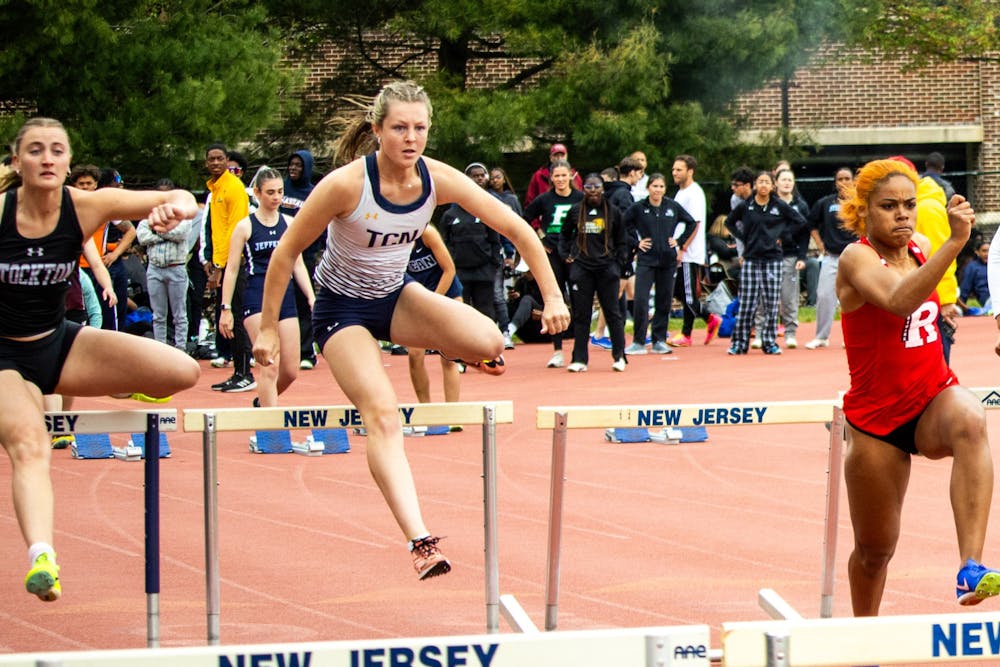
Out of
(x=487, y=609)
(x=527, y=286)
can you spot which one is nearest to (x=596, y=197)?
(x=527, y=286)

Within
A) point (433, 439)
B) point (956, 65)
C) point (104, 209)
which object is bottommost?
point (433, 439)

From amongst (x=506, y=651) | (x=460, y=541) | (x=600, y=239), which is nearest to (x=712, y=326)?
(x=600, y=239)

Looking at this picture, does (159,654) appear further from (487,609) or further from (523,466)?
(523,466)

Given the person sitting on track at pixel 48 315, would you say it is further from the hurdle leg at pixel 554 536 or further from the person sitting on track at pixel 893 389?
the person sitting on track at pixel 893 389

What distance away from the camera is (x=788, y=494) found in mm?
9711

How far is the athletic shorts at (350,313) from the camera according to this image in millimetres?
6496

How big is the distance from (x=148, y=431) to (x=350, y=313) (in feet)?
3.26

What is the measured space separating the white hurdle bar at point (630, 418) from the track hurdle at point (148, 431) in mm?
1546

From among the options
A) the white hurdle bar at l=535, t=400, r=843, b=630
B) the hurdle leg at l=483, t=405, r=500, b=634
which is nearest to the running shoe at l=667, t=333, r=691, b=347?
the white hurdle bar at l=535, t=400, r=843, b=630

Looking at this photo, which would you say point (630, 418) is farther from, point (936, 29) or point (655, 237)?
point (936, 29)

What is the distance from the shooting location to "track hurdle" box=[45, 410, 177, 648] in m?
6.02

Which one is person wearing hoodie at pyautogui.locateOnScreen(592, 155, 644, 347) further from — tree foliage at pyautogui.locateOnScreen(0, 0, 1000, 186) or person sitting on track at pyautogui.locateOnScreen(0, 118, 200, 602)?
person sitting on track at pyautogui.locateOnScreen(0, 118, 200, 602)

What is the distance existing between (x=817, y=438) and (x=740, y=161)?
40.5 feet

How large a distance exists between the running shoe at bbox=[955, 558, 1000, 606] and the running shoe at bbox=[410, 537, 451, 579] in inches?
71.5
